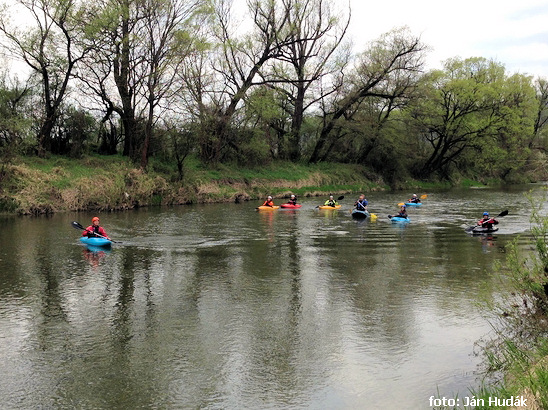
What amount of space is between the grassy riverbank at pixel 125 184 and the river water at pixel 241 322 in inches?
354

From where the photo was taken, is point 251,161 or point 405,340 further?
point 251,161

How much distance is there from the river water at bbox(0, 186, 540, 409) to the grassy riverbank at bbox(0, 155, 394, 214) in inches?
354

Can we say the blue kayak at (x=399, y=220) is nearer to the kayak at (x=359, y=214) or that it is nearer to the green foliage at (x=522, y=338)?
the kayak at (x=359, y=214)

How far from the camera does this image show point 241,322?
354 inches

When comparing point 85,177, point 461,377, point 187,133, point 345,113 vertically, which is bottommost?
Result: point 461,377

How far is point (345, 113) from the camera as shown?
45656 millimetres

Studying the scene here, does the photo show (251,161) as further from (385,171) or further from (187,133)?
(385,171)

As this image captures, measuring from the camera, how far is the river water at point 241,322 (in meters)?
6.50

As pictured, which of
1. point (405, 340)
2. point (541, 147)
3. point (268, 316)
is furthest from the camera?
point (541, 147)

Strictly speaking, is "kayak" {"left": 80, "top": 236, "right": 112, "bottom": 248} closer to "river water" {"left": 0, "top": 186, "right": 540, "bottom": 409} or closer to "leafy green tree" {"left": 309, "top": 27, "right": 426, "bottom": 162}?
"river water" {"left": 0, "top": 186, "right": 540, "bottom": 409}

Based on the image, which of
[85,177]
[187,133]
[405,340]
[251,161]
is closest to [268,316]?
[405,340]

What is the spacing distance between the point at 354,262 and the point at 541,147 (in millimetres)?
51243

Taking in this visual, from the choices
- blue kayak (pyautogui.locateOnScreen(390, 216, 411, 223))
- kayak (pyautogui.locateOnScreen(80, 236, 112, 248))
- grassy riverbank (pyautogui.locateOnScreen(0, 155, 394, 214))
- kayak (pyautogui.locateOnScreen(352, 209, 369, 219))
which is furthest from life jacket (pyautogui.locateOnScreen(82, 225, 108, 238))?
blue kayak (pyautogui.locateOnScreen(390, 216, 411, 223))

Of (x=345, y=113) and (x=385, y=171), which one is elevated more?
(x=345, y=113)
